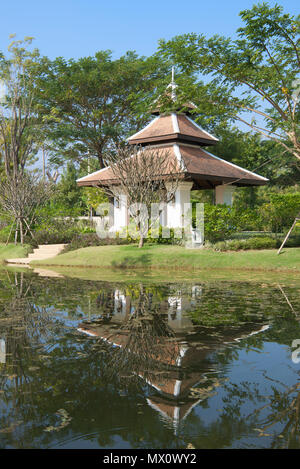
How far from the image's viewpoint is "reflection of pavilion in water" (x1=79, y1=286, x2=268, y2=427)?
443 centimetres

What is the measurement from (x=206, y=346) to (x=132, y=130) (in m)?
32.9

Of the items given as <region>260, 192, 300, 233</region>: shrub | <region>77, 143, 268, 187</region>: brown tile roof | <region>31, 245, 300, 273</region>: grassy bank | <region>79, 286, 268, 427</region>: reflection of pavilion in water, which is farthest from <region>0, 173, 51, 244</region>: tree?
<region>79, 286, 268, 427</region>: reflection of pavilion in water

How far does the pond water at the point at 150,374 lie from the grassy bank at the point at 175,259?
7.53 m

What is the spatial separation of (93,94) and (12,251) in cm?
1541

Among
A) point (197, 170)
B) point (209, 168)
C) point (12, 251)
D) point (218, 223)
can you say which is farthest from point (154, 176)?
point (12, 251)

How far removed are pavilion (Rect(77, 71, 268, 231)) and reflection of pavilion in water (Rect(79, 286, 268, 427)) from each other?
15434 mm

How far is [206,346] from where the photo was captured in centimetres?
639

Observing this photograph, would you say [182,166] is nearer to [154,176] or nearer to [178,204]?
[154,176]

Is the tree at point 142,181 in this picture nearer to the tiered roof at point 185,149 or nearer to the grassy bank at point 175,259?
the grassy bank at point 175,259

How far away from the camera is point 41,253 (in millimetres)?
24078

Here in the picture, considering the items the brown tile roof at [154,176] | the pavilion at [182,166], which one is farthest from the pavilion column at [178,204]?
the brown tile roof at [154,176]

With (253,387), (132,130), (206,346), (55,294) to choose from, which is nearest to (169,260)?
(55,294)

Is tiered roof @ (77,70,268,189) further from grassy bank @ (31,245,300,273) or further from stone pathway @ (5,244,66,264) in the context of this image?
grassy bank @ (31,245,300,273)

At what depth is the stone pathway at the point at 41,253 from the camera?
2269 cm
